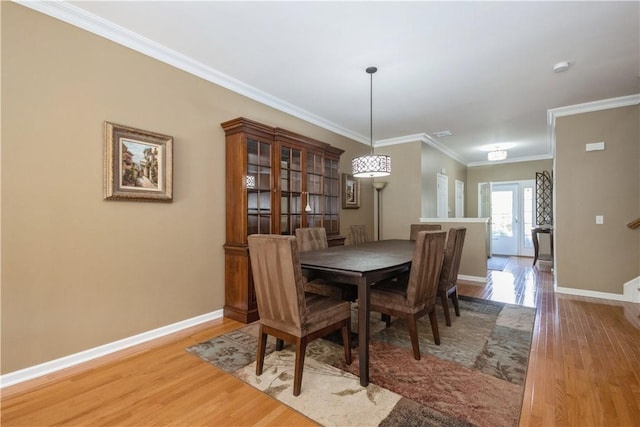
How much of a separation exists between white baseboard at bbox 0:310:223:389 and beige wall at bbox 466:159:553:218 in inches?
303

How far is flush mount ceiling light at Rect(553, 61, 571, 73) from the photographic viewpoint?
2873 millimetres

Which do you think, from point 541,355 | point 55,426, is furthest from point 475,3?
point 55,426

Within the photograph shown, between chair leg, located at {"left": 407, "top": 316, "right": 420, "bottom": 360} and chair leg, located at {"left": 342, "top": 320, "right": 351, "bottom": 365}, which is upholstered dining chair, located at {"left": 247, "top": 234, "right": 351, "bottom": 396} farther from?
chair leg, located at {"left": 407, "top": 316, "right": 420, "bottom": 360}

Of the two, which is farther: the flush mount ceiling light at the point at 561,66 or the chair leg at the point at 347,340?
the flush mount ceiling light at the point at 561,66

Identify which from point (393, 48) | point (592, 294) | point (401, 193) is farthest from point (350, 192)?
point (592, 294)

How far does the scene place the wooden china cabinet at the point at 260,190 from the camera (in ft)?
10.0

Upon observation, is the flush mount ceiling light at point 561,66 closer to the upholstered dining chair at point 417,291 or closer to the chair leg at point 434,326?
the upholstered dining chair at point 417,291

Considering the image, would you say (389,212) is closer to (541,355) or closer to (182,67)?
(541,355)

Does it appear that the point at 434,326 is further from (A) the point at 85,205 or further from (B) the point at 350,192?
(B) the point at 350,192

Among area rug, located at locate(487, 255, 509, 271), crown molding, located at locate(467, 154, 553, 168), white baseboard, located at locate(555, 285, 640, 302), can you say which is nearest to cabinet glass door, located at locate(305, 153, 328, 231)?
white baseboard, located at locate(555, 285, 640, 302)

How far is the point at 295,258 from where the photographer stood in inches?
69.2

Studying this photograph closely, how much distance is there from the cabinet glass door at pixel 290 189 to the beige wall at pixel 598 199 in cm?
367

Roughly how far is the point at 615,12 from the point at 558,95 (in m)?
1.68

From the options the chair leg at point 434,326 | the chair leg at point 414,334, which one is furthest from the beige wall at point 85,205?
the chair leg at point 434,326
